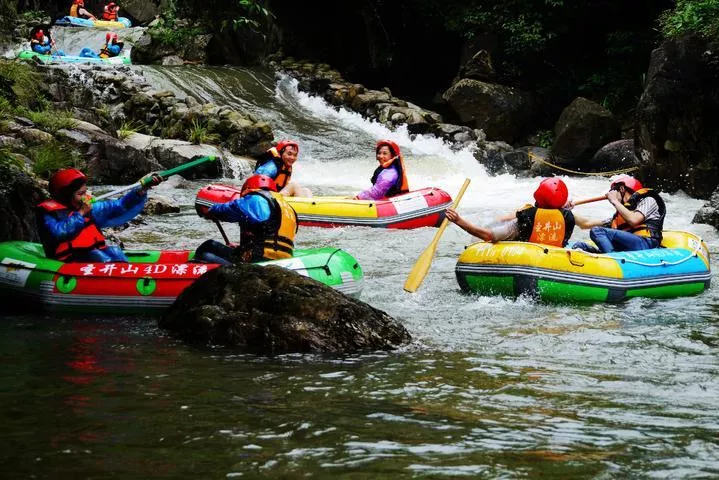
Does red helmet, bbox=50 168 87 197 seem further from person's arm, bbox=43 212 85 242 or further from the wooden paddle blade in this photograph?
the wooden paddle blade

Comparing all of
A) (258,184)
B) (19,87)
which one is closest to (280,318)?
(258,184)

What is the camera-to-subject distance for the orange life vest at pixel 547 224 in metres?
7.29

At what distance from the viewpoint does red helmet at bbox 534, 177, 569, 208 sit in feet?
23.4

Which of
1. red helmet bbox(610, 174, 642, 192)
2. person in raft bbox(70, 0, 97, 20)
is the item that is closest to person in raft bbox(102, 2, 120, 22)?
person in raft bbox(70, 0, 97, 20)

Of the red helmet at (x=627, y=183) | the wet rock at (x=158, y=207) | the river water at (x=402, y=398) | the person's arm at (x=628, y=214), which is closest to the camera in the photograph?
the river water at (x=402, y=398)

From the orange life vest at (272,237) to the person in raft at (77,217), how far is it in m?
0.87

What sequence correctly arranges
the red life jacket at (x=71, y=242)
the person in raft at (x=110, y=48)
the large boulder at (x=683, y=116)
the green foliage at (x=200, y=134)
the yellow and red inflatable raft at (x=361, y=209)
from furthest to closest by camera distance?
the person in raft at (x=110, y=48) < the green foliage at (x=200, y=134) < the large boulder at (x=683, y=116) < the yellow and red inflatable raft at (x=361, y=209) < the red life jacket at (x=71, y=242)

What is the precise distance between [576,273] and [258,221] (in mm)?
2525

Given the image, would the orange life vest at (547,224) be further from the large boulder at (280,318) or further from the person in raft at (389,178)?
the person in raft at (389,178)

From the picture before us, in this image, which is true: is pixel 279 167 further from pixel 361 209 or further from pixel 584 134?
pixel 584 134

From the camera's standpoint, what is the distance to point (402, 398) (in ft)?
14.0

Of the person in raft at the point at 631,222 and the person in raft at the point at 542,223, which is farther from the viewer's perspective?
the person in raft at the point at 631,222

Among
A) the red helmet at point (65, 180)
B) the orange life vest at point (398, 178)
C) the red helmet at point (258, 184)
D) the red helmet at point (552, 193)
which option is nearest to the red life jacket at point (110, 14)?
the orange life vest at point (398, 178)

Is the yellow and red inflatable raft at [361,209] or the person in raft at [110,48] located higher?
the person in raft at [110,48]
